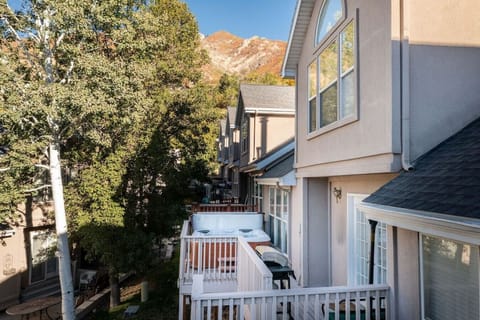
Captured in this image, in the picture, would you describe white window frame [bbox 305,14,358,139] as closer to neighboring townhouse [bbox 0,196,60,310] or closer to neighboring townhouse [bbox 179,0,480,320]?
neighboring townhouse [bbox 179,0,480,320]

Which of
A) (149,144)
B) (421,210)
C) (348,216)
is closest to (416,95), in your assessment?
(421,210)

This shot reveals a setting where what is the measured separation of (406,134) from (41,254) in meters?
16.5

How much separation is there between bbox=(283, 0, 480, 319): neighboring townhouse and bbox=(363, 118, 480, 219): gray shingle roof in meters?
0.02

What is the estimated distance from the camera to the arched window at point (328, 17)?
235 inches

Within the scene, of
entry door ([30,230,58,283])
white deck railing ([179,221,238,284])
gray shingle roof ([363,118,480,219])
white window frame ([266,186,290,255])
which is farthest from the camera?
entry door ([30,230,58,283])

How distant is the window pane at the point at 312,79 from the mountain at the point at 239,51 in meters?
89.5

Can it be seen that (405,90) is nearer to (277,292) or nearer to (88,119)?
(277,292)

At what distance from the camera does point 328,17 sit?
→ 21.2ft

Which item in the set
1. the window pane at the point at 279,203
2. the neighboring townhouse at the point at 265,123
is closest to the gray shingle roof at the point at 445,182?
the window pane at the point at 279,203

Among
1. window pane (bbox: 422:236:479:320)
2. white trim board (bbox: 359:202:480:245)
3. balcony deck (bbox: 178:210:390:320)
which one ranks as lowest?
balcony deck (bbox: 178:210:390:320)

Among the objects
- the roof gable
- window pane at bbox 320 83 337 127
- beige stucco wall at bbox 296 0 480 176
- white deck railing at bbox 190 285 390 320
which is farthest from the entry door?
beige stucco wall at bbox 296 0 480 176

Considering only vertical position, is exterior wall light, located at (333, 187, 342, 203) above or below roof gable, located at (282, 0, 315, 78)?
below

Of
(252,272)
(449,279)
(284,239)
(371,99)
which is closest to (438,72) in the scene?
(371,99)

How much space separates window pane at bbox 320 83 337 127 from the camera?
6047 millimetres
